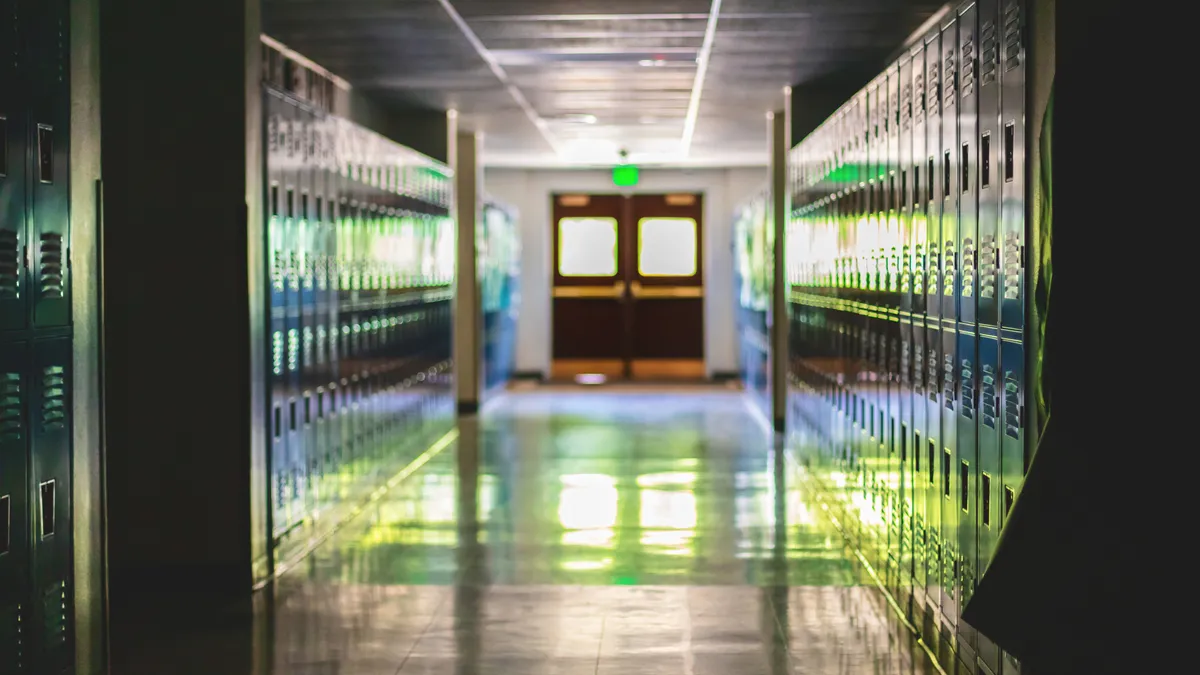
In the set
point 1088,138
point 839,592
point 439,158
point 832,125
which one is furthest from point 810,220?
point 1088,138

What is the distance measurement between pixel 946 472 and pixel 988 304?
87cm

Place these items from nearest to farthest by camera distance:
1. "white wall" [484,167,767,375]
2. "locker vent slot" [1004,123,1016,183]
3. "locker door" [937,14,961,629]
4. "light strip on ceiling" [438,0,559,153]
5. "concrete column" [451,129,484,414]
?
"locker vent slot" [1004,123,1016,183]
"locker door" [937,14,961,629]
"light strip on ceiling" [438,0,559,153]
"concrete column" [451,129,484,414]
"white wall" [484,167,767,375]

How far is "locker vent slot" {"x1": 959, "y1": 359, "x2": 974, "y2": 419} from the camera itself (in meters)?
4.49

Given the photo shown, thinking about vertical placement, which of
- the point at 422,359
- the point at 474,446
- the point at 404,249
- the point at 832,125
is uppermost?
the point at 832,125

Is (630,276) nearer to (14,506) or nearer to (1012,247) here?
(1012,247)

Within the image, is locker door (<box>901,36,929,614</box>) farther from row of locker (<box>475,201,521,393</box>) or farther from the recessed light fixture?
row of locker (<box>475,201,521,393</box>)

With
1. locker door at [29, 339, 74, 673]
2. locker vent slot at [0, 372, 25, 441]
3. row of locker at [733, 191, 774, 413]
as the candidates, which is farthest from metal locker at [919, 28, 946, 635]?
row of locker at [733, 191, 774, 413]

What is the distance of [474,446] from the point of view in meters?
11.5

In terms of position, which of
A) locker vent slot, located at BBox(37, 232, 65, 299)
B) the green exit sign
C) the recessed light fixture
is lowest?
locker vent slot, located at BBox(37, 232, 65, 299)

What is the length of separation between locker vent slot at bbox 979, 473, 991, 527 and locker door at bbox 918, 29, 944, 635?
0.62 m

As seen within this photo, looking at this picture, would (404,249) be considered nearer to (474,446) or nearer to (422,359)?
(422,359)

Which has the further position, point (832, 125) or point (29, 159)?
point (832, 125)

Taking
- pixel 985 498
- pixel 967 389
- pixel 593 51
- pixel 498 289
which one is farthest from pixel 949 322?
pixel 498 289

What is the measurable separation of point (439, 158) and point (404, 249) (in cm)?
298
